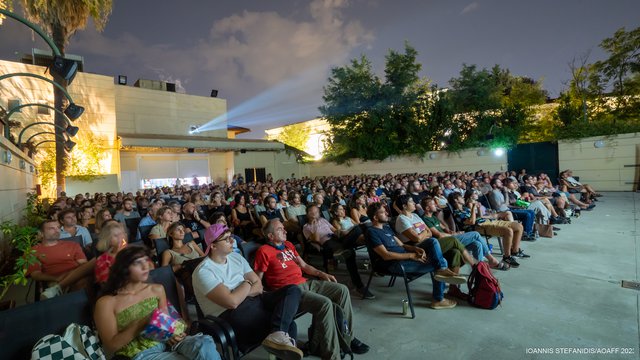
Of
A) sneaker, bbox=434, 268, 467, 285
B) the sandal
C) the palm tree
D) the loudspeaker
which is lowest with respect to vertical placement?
the sandal

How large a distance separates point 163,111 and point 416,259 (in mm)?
22130

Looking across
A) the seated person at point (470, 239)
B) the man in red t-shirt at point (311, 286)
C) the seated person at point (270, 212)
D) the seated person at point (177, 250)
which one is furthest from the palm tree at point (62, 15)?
the seated person at point (470, 239)

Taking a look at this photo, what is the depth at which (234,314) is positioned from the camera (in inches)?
104

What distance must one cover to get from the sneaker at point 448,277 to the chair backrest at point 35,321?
10.8 ft

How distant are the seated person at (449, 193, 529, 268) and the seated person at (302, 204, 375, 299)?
248 centimetres

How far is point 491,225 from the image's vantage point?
5711mm

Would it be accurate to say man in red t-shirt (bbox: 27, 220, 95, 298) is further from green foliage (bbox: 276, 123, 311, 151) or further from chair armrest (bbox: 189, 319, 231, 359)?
green foliage (bbox: 276, 123, 311, 151)

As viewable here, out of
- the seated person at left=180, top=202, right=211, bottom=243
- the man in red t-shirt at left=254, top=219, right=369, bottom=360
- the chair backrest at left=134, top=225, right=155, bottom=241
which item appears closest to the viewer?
the man in red t-shirt at left=254, top=219, right=369, bottom=360

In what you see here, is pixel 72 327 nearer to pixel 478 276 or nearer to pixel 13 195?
pixel 478 276

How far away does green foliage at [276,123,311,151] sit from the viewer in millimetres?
34719

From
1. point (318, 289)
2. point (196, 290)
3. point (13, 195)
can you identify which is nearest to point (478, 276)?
point (318, 289)

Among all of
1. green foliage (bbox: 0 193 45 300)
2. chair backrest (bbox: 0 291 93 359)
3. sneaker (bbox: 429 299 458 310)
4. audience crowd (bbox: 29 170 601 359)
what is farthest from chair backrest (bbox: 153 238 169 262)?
sneaker (bbox: 429 299 458 310)

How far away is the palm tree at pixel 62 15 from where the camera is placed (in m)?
10.2

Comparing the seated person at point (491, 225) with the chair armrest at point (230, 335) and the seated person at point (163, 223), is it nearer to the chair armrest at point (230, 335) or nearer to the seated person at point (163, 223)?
the chair armrest at point (230, 335)
